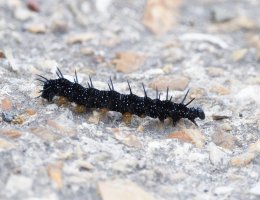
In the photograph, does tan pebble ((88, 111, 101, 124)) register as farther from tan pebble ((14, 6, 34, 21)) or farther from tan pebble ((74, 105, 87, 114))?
tan pebble ((14, 6, 34, 21))

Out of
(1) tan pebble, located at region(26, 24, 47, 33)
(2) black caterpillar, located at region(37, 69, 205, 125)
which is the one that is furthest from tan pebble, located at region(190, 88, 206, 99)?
(1) tan pebble, located at region(26, 24, 47, 33)

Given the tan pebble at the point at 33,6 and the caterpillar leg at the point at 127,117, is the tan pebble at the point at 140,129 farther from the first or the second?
the tan pebble at the point at 33,6

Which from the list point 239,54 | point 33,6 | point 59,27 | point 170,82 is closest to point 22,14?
point 33,6

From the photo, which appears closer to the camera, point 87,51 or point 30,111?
point 30,111

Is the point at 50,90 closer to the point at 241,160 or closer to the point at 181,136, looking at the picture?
the point at 181,136

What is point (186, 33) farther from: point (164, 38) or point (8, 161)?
point (8, 161)

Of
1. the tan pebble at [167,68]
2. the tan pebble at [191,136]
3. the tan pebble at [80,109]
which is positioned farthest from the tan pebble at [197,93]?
the tan pebble at [80,109]
